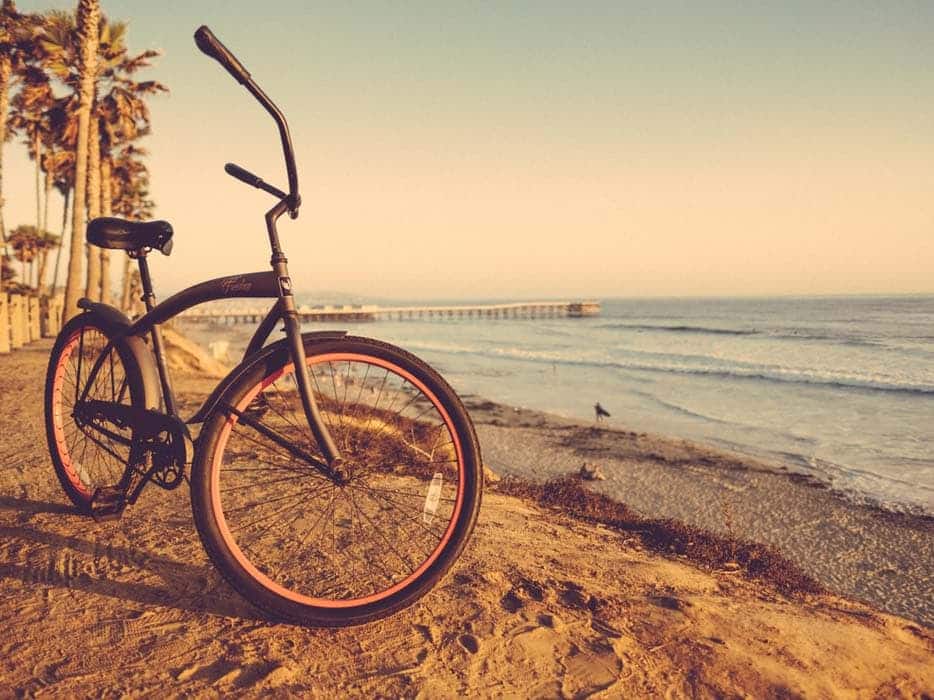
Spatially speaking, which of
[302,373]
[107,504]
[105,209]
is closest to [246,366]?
[302,373]

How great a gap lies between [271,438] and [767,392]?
2400 cm

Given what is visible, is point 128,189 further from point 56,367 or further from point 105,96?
point 56,367

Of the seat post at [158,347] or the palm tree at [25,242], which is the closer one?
the seat post at [158,347]

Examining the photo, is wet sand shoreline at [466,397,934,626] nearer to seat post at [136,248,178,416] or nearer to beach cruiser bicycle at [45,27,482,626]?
beach cruiser bicycle at [45,27,482,626]

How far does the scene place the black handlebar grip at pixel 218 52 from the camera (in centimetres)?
231

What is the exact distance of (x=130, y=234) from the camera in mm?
3211

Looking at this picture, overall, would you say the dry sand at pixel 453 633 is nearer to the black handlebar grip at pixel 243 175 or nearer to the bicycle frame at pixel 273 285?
the bicycle frame at pixel 273 285

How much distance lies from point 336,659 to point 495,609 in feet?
2.71

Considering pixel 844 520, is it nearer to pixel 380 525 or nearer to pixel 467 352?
pixel 380 525

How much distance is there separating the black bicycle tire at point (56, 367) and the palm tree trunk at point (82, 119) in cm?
1867

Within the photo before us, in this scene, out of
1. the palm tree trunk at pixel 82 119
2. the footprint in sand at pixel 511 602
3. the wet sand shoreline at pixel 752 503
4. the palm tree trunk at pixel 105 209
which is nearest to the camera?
the footprint in sand at pixel 511 602

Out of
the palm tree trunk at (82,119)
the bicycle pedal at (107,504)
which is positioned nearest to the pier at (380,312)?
the palm tree trunk at (82,119)

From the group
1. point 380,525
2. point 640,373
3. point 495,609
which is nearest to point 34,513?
point 380,525

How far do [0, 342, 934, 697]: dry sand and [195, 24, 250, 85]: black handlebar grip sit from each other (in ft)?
7.70
